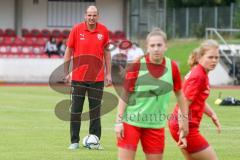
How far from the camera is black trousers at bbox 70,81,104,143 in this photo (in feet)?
44.6

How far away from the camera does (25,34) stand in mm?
41844

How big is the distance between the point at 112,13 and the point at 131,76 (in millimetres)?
34942

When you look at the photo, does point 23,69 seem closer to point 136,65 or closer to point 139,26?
point 139,26

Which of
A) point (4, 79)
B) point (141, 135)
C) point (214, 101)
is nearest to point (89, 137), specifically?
point (141, 135)

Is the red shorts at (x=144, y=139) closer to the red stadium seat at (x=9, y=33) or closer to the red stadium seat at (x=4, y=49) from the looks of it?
the red stadium seat at (x=4, y=49)

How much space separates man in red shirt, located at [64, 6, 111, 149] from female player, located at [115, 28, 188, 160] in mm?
4589

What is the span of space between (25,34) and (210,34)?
974 cm

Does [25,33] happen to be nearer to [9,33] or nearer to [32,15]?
[9,33]

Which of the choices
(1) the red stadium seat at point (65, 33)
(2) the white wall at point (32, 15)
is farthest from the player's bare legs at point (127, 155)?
(2) the white wall at point (32, 15)

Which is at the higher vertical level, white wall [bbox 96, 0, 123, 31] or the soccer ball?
white wall [bbox 96, 0, 123, 31]

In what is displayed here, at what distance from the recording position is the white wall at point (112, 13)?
43.5m

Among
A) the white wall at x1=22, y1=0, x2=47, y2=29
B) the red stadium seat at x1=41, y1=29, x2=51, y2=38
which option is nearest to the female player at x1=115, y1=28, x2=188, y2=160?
the red stadium seat at x1=41, y1=29, x2=51, y2=38

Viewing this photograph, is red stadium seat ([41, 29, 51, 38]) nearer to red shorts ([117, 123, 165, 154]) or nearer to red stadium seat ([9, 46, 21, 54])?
red stadium seat ([9, 46, 21, 54])

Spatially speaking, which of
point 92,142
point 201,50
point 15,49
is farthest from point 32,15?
point 201,50
